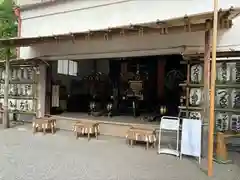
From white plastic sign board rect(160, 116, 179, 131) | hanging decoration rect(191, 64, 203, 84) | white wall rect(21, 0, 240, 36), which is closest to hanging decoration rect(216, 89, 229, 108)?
hanging decoration rect(191, 64, 203, 84)

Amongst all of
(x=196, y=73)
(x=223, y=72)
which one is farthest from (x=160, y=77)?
(x=223, y=72)

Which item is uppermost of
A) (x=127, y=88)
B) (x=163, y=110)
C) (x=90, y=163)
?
(x=127, y=88)

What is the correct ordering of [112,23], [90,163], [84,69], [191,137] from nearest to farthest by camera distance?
[90,163] → [191,137] → [112,23] → [84,69]

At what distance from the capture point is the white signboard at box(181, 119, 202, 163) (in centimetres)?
679

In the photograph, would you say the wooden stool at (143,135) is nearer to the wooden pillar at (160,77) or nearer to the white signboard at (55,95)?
the white signboard at (55,95)

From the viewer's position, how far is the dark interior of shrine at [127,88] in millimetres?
13227

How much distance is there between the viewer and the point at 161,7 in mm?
9602

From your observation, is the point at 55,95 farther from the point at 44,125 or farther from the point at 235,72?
the point at 235,72

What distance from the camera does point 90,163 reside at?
6578mm

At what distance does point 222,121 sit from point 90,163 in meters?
4.20

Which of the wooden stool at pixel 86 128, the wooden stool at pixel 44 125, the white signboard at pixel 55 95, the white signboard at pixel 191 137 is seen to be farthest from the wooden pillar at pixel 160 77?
the white signboard at pixel 191 137

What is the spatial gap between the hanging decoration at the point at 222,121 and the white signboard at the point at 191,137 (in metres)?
1.83

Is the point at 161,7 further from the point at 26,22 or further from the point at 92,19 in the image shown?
the point at 26,22

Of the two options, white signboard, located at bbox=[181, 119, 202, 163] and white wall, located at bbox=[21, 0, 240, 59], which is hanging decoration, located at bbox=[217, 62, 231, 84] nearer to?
white wall, located at bbox=[21, 0, 240, 59]
